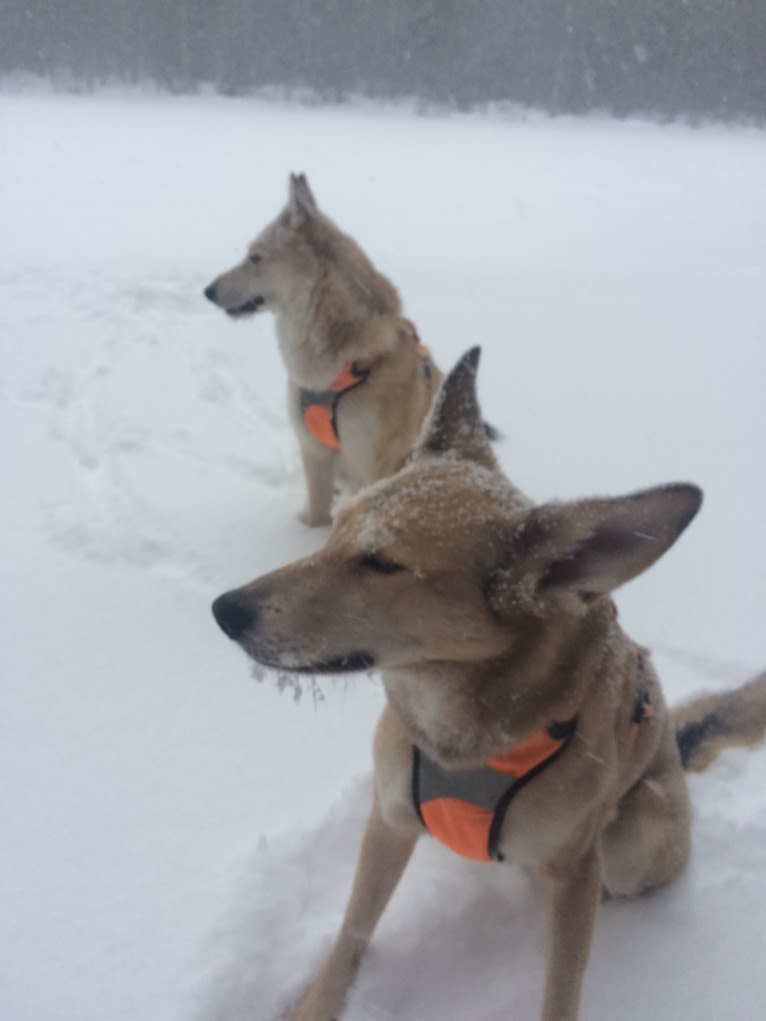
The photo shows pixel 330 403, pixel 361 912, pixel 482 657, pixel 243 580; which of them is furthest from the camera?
pixel 330 403

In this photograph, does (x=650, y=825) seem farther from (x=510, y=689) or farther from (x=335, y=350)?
(x=335, y=350)

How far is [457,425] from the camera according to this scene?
1.45 m

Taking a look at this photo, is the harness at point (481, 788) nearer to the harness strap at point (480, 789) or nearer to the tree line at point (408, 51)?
the harness strap at point (480, 789)

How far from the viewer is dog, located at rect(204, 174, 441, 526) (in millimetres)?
3133

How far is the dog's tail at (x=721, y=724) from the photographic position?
72.9 inches

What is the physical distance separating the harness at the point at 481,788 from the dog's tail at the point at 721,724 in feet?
1.96

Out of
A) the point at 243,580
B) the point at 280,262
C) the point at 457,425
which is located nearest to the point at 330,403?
the point at 280,262

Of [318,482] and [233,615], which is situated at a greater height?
[233,615]

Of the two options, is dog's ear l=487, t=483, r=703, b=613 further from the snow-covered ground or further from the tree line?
Answer: the tree line

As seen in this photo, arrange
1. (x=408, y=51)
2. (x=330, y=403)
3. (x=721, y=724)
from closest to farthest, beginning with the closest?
(x=721, y=724) < (x=330, y=403) < (x=408, y=51)

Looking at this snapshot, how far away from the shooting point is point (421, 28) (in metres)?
19.0

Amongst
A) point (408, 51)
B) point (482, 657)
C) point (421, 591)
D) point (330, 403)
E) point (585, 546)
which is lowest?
point (330, 403)

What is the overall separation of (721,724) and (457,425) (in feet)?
3.88

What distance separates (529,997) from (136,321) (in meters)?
4.99
